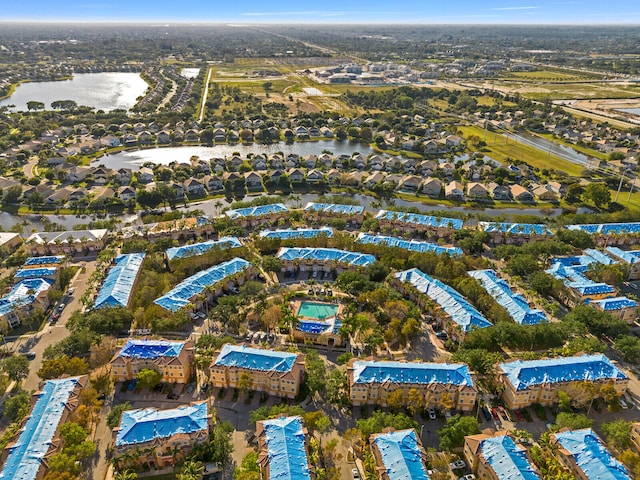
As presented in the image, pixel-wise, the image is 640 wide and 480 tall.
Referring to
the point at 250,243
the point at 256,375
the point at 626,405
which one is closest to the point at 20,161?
the point at 250,243

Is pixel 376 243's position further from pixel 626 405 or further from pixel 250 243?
pixel 626 405

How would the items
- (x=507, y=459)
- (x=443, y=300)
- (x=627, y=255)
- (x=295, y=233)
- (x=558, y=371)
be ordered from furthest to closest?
(x=295, y=233)
(x=627, y=255)
(x=443, y=300)
(x=558, y=371)
(x=507, y=459)

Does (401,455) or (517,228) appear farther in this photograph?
(517,228)

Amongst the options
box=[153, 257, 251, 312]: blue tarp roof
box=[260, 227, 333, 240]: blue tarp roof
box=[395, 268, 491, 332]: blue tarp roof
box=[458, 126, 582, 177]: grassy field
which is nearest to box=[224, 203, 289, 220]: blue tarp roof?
box=[260, 227, 333, 240]: blue tarp roof

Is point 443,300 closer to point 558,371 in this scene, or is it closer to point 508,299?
point 508,299

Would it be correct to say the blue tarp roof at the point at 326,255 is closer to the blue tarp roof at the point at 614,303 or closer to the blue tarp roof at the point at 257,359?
the blue tarp roof at the point at 257,359

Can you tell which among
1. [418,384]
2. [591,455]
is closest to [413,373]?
[418,384]

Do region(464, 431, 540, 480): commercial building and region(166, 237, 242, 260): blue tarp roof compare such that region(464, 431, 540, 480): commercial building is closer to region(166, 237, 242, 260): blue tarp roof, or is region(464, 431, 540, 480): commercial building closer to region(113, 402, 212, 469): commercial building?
region(113, 402, 212, 469): commercial building
